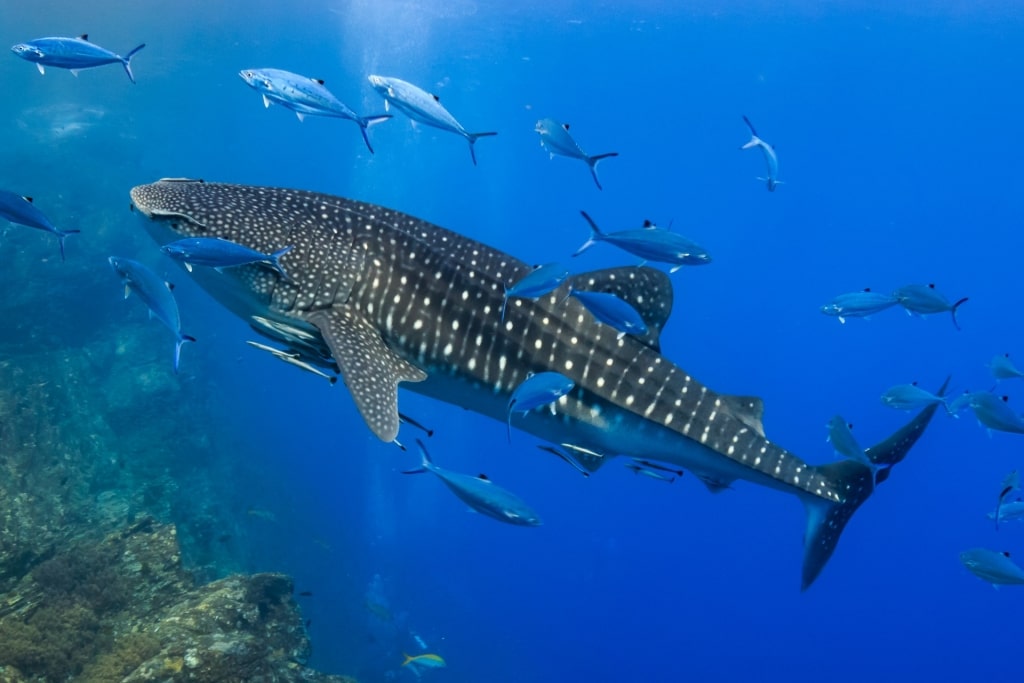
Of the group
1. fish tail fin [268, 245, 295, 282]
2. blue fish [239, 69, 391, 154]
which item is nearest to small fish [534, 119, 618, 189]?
blue fish [239, 69, 391, 154]

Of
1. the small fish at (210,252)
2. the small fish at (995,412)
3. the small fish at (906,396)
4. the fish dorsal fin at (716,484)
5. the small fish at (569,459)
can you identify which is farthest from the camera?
the small fish at (906,396)

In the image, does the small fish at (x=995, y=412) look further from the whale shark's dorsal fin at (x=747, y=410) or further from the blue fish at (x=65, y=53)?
the blue fish at (x=65, y=53)

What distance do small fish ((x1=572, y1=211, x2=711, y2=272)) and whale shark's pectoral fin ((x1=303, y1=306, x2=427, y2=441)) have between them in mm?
1677

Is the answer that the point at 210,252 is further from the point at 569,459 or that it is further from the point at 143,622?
the point at 143,622

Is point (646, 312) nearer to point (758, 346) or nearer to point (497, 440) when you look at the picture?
point (497, 440)

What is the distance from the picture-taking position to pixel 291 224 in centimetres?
479

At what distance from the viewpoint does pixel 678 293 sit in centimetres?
6000

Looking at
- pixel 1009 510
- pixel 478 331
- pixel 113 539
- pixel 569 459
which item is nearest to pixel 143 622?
pixel 113 539

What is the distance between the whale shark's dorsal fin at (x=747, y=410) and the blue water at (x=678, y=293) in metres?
19.0

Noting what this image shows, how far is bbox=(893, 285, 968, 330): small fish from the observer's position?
7.57m

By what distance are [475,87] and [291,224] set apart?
61595 millimetres

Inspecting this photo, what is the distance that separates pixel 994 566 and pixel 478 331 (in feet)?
20.1

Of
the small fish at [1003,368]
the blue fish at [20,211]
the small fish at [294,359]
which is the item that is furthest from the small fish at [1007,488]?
the blue fish at [20,211]

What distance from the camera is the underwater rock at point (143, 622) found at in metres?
6.59
